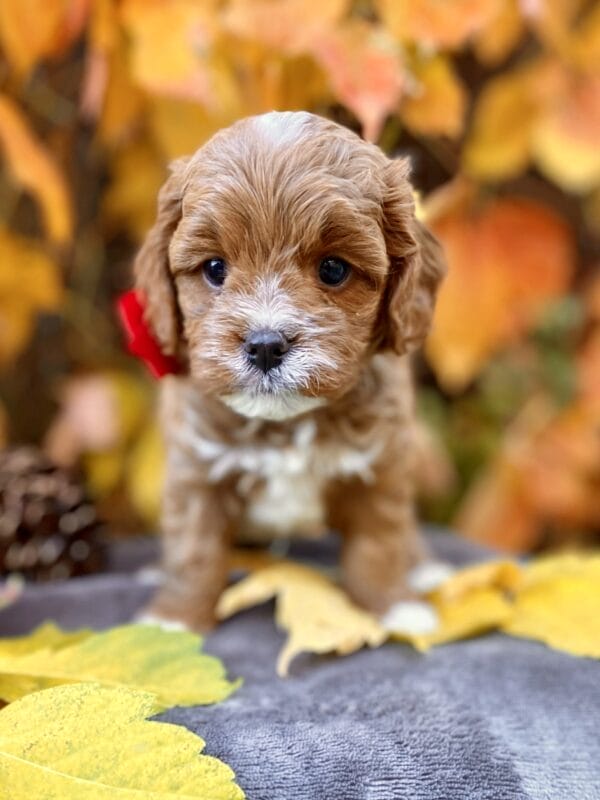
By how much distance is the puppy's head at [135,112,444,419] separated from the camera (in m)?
1.23

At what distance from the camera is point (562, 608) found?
156 centimetres

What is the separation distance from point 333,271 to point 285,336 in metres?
0.14

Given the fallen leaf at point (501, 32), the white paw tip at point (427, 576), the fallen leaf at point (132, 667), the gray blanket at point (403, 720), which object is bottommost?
the gray blanket at point (403, 720)

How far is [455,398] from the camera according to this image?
2.87m

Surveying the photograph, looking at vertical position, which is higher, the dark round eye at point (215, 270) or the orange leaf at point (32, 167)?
the orange leaf at point (32, 167)

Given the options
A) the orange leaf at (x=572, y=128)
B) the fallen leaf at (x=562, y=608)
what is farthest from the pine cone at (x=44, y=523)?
the orange leaf at (x=572, y=128)

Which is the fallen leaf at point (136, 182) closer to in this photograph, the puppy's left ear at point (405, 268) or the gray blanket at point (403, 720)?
the puppy's left ear at point (405, 268)

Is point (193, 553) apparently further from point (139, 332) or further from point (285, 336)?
point (285, 336)

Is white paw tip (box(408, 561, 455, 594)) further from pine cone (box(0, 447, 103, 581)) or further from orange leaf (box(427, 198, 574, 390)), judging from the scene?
pine cone (box(0, 447, 103, 581))

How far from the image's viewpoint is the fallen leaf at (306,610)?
148 cm

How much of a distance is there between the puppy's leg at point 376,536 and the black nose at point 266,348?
1.51 ft

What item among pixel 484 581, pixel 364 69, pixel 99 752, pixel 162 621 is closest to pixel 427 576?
pixel 484 581

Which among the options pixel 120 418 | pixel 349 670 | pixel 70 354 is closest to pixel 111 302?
pixel 70 354

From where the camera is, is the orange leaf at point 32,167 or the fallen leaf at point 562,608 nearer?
the fallen leaf at point 562,608
